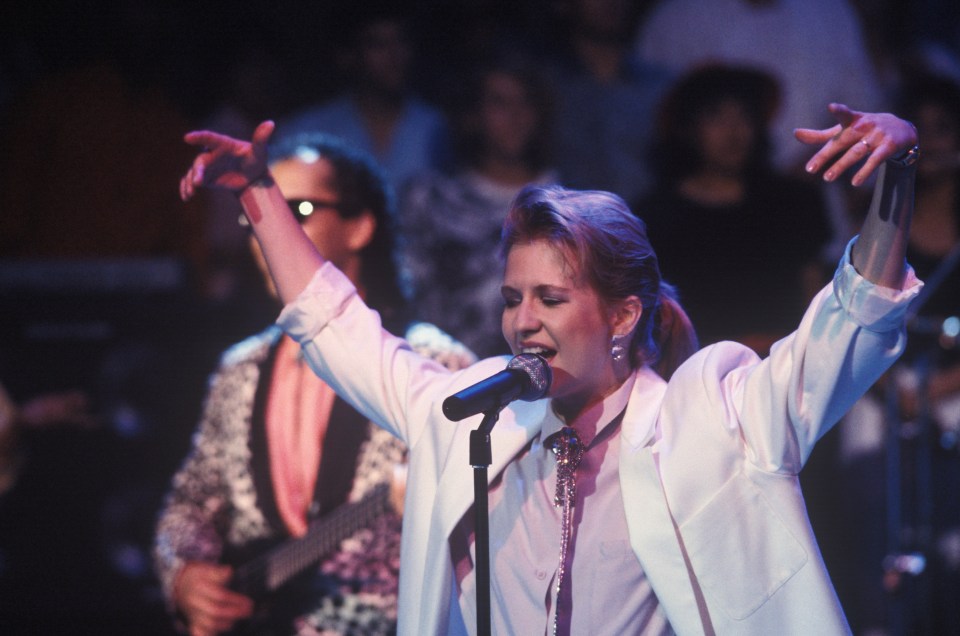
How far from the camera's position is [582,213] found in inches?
93.8

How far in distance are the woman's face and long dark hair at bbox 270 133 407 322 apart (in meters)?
0.97

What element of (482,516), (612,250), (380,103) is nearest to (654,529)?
(482,516)

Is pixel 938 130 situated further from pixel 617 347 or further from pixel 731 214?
pixel 617 347

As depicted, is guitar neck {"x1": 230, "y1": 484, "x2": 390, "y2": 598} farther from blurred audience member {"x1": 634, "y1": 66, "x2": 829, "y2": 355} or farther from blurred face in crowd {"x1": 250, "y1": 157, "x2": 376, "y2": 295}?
blurred audience member {"x1": 634, "y1": 66, "x2": 829, "y2": 355}

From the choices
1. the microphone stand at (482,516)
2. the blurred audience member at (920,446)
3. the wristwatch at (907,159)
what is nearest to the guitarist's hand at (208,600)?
the microphone stand at (482,516)

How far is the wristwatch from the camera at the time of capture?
194 cm

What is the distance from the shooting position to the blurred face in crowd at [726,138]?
434 cm

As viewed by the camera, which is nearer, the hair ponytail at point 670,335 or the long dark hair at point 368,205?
the hair ponytail at point 670,335

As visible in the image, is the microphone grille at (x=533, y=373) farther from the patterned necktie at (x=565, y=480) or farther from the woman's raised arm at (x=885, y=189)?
the woman's raised arm at (x=885, y=189)

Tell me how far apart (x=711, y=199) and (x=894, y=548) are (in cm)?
138

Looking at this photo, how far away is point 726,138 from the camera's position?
4359 mm

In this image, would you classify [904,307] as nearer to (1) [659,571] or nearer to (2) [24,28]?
(1) [659,571]

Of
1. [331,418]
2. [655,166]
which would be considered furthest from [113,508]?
[655,166]

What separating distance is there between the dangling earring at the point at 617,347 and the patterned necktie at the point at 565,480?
0.58 feet
